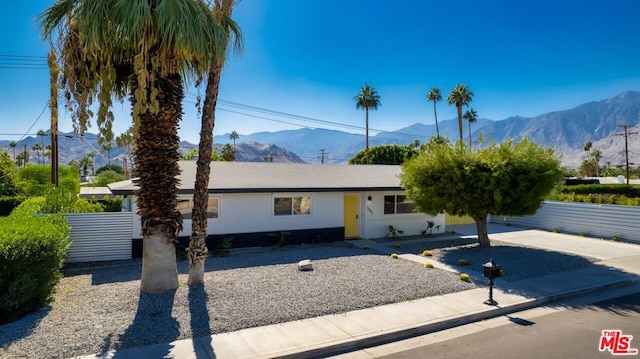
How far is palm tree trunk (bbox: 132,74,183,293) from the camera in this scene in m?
8.58

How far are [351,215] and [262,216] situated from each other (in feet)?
14.7

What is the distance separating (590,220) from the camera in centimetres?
1834

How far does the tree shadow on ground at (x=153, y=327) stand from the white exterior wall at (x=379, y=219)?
10.6m

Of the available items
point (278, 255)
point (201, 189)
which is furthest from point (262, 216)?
point (201, 189)

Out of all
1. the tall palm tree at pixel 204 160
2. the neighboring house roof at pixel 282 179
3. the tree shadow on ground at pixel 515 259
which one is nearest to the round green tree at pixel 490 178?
the tree shadow on ground at pixel 515 259

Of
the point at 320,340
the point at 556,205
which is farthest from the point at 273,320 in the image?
the point at 556,205

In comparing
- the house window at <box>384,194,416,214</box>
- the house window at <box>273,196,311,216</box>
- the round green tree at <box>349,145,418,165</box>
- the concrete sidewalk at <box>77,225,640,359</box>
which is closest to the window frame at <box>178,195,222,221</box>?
the house window at <box>273,196,311,216</box>

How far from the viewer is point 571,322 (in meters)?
7.74

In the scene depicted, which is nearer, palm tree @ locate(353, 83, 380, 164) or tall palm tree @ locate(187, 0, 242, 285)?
tall palm tree @ locate(187, 0, 242, 285)

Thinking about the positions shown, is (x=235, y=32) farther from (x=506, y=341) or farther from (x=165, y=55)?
(x=506, y=341)

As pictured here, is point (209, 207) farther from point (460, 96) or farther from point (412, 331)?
point (460, 96)

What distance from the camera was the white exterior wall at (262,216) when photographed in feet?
47.8

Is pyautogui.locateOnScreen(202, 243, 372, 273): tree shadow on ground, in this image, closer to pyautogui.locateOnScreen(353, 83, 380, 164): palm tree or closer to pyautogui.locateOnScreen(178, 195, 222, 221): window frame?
pyautogui.locateOnScreen(178, 195, 222, 221): window frame

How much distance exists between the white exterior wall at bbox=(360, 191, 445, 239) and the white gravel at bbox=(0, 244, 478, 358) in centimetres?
454
